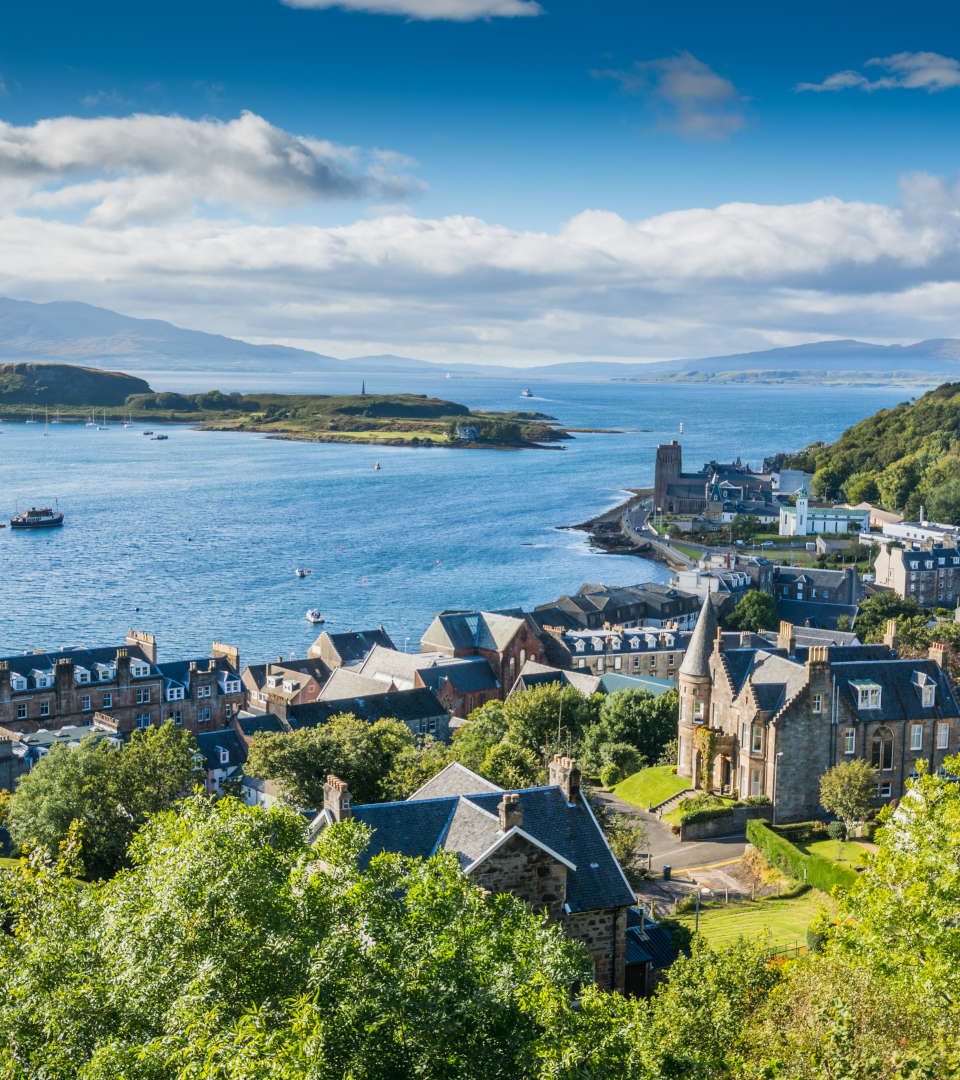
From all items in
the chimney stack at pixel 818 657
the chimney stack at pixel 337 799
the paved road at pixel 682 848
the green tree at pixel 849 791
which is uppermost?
the chimney stack at pixel 818 657

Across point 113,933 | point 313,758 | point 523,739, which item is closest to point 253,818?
point 113,933

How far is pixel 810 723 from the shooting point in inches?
2285

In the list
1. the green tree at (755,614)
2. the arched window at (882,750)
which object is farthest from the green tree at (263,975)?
the green tree at (755,614)

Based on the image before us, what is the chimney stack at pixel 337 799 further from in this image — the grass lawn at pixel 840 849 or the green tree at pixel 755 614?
the green tree at pixel 755 614

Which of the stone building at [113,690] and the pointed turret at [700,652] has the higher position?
the pointed turret at [700,652]

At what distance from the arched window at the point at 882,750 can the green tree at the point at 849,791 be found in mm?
2667

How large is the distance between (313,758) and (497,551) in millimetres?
121735

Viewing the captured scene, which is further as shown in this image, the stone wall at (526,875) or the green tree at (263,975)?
the stone wall at (526,875)

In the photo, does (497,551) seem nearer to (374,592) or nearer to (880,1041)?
(374,592)

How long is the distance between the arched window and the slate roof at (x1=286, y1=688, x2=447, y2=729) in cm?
2935

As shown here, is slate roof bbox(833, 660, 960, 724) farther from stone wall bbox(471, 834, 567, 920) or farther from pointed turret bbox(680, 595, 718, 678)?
stone wall bbox(471, 834, 567, 920)

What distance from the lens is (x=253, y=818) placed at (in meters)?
23.2

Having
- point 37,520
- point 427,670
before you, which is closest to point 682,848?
point 427,670

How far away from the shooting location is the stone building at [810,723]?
190 feet
